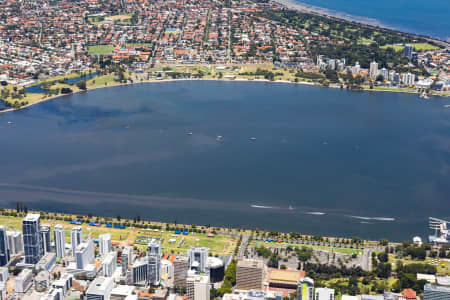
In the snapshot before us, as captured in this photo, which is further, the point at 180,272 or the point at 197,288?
the point at 180,272

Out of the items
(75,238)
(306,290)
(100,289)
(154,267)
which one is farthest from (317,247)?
(75,238)

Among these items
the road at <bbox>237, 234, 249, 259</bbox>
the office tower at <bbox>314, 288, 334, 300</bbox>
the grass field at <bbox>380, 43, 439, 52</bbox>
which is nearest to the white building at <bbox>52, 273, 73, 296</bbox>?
the road at <bbox>237, 234, 249, 259</bbox>

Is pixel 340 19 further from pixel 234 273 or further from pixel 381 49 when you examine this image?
pixel 234 273

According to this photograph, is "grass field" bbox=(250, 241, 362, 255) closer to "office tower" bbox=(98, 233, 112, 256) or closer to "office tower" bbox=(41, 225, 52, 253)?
"office tower" bbox=(98, 233, 112, 256)

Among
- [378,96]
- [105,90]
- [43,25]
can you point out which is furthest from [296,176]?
[43,25]

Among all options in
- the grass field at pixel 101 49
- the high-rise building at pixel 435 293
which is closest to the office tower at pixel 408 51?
the grass field at pixel 101 49

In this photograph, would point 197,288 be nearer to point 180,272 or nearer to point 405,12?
point 180,272

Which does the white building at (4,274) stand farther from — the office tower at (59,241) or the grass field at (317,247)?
the grass field at (317,247)
